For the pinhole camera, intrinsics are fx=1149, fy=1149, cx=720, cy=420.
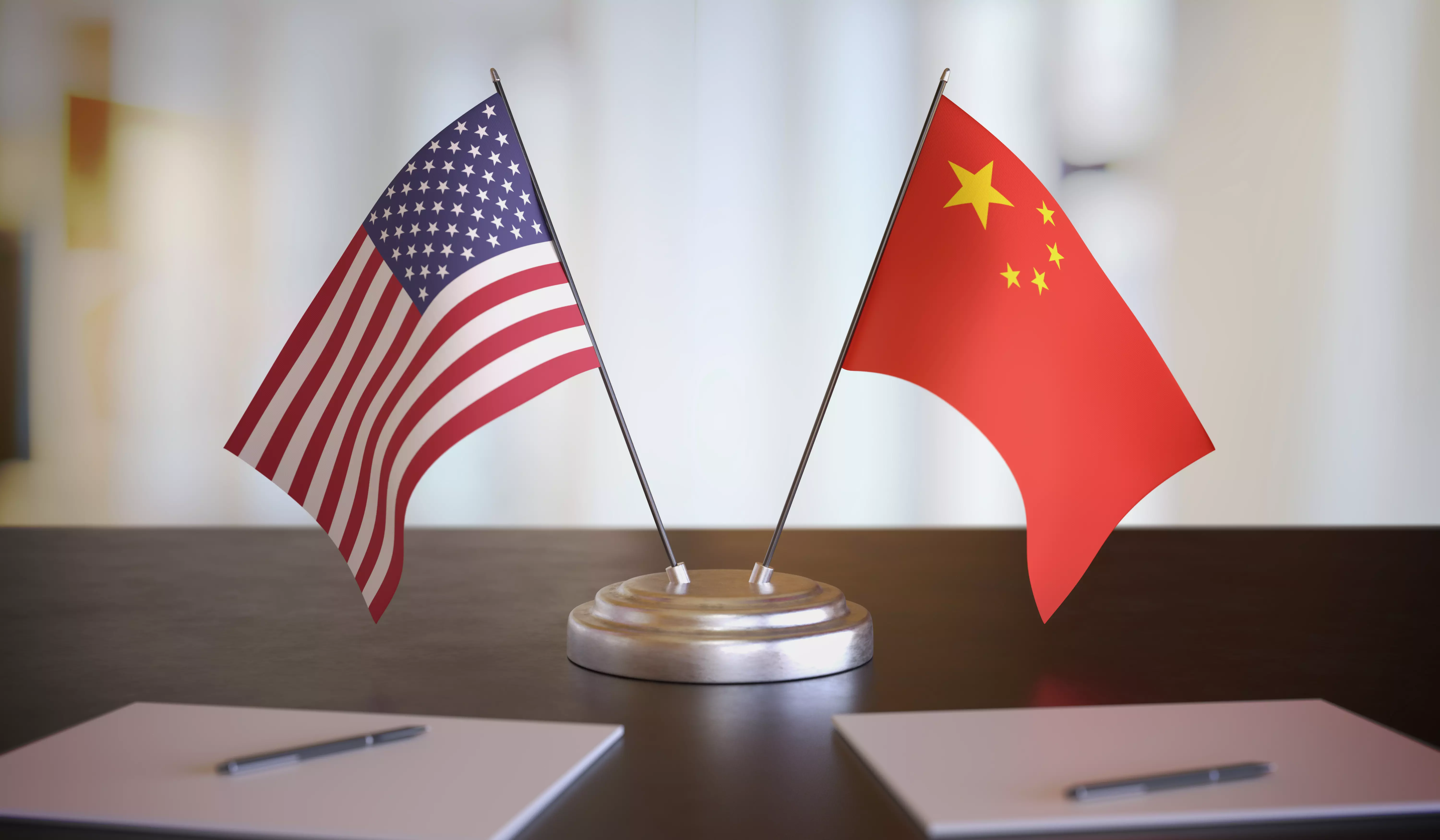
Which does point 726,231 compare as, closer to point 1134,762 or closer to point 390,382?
point 390,382

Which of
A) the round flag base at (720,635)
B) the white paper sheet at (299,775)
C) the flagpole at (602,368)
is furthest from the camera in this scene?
the flagpole at (602,368)

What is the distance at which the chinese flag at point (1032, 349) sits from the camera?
4.00 feet

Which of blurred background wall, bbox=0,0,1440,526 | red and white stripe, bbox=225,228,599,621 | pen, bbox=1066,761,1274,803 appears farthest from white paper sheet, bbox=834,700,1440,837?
blurred background wall, bbox=0,0,1440,526

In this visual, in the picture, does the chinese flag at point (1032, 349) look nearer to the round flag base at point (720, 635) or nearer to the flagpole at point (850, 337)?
the flagpole at point (850, 337)

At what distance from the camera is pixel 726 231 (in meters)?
4.67

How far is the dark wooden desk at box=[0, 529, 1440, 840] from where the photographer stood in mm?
752

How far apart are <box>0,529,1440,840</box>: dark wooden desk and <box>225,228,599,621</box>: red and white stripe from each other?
0.48ft

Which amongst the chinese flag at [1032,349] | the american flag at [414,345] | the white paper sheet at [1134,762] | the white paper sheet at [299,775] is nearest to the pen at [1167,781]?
the white paper sheet at [1134,762]

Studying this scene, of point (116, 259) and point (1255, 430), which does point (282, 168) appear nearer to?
point (116, 259)

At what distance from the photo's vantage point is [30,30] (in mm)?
A: 4781

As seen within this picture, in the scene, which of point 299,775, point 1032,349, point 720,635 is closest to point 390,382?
point 720,635

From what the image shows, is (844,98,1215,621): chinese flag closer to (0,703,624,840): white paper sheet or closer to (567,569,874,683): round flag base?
(567,569,874,683): round flag base

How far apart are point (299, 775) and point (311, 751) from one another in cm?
3

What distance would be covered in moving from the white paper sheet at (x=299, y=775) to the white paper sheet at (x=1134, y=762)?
0.76 feet
